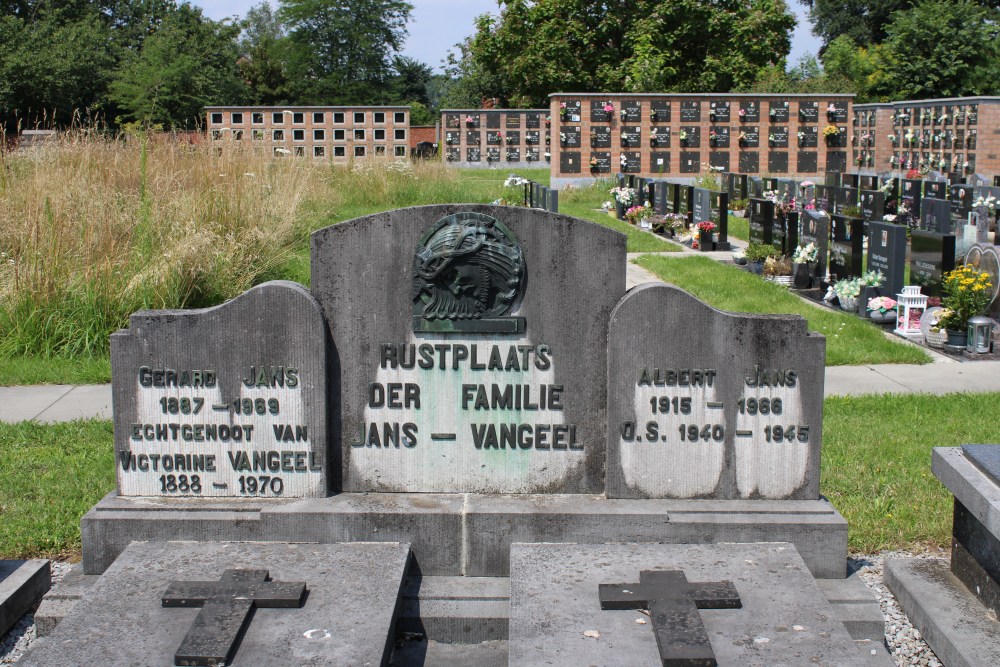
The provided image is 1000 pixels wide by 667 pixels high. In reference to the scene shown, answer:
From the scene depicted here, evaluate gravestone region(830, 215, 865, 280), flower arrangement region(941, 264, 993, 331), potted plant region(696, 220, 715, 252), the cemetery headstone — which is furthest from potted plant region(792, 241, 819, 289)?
potted plant region(696, 220, 715, 252)

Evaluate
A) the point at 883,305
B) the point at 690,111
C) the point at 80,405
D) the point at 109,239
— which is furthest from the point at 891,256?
the point at 690,111

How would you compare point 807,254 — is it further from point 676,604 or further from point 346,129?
point 346,129

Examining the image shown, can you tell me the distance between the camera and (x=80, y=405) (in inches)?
352

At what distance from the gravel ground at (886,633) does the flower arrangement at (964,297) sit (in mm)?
6462

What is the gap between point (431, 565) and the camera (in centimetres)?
514

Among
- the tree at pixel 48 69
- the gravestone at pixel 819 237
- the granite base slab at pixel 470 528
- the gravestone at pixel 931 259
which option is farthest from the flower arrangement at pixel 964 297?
the tree at pixel 48 69

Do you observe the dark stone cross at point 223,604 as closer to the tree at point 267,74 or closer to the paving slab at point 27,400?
the paving slab at point 27,400

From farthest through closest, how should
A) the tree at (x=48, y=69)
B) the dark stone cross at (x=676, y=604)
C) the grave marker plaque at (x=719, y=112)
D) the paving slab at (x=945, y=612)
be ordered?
1. the tree at (x=48, y=69)
2. the grave marker plaque at (x=719, y=112)
3. the paving slab at (x=945, y=612)
4. the dark stone cross at (x=676, y=604)

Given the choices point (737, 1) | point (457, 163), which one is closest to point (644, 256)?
point (457, 163)

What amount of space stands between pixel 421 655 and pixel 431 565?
518 mm

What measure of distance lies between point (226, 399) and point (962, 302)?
884cm

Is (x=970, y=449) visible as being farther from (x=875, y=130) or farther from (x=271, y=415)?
(x=875, y=130)

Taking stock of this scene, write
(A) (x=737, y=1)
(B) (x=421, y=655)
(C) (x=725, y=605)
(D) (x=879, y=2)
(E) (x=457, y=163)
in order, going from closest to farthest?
(C) (x=725, y=605)
(B) (x=421, y=655)
(E) (x=457, y=163)
(A) (x=737, y=1)
(D) (x=879, y=2)

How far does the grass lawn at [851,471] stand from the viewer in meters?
6.02
